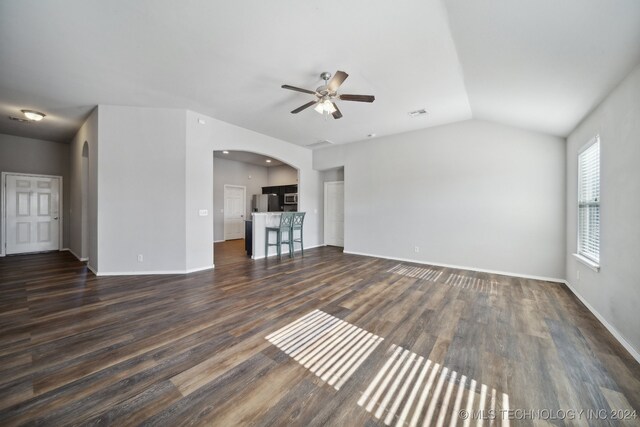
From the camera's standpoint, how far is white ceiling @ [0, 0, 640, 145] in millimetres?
2014

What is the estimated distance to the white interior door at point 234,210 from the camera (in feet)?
29.2

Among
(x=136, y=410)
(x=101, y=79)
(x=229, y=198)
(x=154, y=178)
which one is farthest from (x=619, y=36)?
(x=229, y=198)

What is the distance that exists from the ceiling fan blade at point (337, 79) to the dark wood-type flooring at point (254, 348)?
2700 mm

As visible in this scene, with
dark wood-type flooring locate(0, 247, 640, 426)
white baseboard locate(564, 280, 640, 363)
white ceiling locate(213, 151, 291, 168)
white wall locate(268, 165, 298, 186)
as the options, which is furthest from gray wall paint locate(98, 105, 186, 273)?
white baseboard locate(564, 280, 640, 363)

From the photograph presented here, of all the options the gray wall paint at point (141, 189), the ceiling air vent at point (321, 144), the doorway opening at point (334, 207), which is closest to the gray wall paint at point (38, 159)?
the gray wall paint at point (141, 189)

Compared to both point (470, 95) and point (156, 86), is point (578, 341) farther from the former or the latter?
point (156, 86)

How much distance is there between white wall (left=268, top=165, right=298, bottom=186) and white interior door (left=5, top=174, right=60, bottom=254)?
6.36 metres

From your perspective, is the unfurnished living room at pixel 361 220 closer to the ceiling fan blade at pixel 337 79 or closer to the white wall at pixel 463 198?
the white wall at pixel 463 198

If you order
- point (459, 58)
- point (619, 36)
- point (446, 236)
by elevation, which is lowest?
point (446, 236)

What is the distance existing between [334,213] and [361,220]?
4.48 feet

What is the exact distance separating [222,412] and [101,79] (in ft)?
14.2

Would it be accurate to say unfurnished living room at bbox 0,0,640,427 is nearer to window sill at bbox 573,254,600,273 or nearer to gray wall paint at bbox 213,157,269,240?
window sill at bbox 573,254,600,273

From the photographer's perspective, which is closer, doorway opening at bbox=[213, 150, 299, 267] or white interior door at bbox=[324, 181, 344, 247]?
white interior door at bbox=[324, 181, 344, 247]

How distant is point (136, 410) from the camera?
146 centimetres
